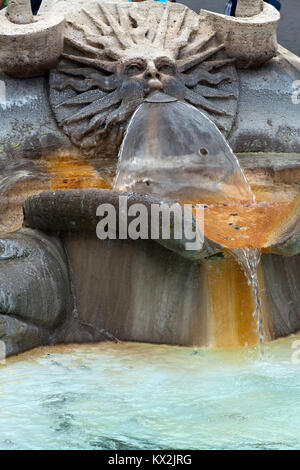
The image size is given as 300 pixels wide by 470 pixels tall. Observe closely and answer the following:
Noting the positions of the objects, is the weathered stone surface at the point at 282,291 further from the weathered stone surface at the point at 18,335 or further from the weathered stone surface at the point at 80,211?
the weathered stone surface at the point at 18,335

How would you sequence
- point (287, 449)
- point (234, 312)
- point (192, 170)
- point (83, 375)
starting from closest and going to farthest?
point (287, 449) < point (83, 375) < point (234, 312) < point (192, 170)

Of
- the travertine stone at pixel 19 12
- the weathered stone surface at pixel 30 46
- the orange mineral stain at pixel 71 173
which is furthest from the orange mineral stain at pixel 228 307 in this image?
the travertine stone at pixel 19 12

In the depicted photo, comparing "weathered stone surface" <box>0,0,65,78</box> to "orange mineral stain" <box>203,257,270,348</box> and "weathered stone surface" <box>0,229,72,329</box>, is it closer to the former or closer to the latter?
"weathered stone surface" <box>0,229,72,329</box>

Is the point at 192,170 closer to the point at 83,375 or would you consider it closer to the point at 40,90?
the point at 40,90

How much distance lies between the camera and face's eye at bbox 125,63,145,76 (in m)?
4.32

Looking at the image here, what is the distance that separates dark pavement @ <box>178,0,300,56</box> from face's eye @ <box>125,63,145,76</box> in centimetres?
392

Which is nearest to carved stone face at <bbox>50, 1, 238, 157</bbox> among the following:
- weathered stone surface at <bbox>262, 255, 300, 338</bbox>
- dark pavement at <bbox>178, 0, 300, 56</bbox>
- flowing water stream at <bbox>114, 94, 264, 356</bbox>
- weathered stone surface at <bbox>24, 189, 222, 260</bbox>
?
flowing water stream at <bbox>114, 94, 264, 356</bbox>

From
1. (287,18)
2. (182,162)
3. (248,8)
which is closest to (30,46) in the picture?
(182,162)

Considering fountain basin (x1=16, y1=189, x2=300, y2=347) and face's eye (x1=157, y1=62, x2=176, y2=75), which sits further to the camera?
face's eye (x1=157, y1=62, x2=176, y2=75)

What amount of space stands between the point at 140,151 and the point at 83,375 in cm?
134

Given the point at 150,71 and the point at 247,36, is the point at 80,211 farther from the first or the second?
the point at 247,36

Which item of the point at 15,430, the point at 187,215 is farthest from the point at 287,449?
the point at 187,215

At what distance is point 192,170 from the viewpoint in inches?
158

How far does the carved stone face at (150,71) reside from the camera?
14.0ft
